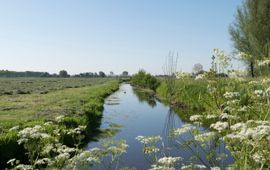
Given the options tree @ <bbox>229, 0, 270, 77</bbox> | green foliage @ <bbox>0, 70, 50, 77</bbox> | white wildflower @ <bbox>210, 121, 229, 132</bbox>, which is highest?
tree @ <bbox>229, 0, 270, 77</bbox>

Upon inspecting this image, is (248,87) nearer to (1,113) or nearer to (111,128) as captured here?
(111,128)

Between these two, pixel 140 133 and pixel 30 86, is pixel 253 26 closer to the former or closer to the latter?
pixel 140 133

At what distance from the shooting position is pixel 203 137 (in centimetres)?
581

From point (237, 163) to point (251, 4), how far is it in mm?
31716

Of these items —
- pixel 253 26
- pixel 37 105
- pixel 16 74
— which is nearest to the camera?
pixel 37 105

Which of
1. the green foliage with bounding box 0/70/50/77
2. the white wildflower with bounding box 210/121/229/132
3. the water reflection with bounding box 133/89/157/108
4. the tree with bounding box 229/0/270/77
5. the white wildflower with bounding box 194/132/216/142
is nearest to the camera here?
the white wildflower with bounding box 210/121/229/132

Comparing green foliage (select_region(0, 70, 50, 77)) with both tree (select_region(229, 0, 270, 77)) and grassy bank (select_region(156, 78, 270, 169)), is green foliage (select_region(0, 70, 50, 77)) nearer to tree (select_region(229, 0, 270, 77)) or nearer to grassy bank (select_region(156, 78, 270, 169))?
tree (select_region(229, 0, 270, 77))

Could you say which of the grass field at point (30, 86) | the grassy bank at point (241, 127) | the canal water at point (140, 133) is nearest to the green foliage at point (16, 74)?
the grass field at point (30, 86)

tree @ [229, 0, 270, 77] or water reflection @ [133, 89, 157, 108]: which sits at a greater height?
tree @ [229, 0, 270, 77]

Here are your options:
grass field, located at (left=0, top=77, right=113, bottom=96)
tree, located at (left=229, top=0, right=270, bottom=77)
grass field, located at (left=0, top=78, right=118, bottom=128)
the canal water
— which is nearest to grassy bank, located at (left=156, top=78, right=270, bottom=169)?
the canal water

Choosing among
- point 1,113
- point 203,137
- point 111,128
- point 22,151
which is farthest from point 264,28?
point 203,137

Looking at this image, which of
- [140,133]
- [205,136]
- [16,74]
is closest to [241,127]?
[205,136]

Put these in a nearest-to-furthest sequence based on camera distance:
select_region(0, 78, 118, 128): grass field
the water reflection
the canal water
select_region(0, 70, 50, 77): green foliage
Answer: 1. the canal water
2. select_region(0, 78, 118, 128): grass field
3. the water reflection
4. select_region(0, 70, 50, 77): green foliage

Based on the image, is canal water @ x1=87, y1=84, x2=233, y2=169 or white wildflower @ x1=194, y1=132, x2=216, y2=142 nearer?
white wildflower @ x1=194, y1=132, x2=216, y2=142
